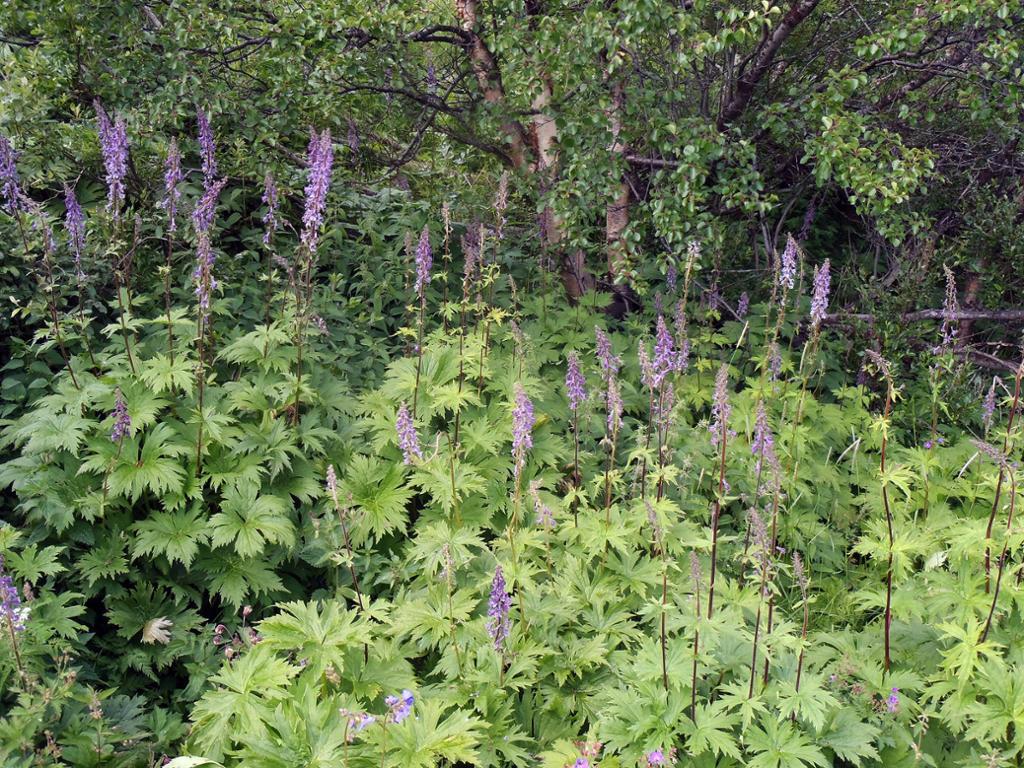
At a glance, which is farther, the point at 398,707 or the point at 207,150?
the point at 207,150

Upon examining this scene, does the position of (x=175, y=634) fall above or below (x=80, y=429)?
below

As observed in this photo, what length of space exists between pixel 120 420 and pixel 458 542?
1.78 metres

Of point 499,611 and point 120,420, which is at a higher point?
point 120,420

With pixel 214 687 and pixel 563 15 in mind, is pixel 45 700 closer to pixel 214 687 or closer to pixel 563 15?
pixel 214 687

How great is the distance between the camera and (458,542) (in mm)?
3471

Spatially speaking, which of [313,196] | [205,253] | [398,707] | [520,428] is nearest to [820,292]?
[520,428]

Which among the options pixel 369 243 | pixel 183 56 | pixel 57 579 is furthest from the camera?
pixel 369 243

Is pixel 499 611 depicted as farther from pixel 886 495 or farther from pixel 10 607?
pixel 10 607

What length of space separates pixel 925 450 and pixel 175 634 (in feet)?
14.2

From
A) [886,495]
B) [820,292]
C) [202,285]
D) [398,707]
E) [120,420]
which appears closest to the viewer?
[398,707]

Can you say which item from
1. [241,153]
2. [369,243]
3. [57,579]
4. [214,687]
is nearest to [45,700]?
[214,687]

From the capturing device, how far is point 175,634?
3828 mm

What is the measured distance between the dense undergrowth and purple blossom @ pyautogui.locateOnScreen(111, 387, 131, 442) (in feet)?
0.07

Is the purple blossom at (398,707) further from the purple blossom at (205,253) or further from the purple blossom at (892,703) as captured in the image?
the purple blossom at (205,253)
